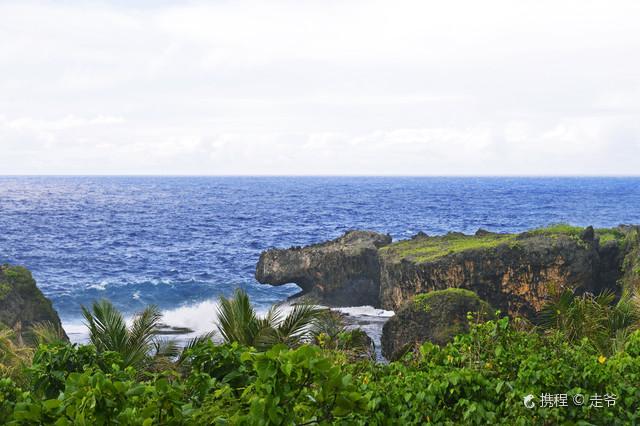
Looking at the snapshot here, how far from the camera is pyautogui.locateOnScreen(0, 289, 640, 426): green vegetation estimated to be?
441 centimetres

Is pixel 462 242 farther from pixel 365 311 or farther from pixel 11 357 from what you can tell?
pixel 11 357

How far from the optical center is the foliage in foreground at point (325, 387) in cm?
439

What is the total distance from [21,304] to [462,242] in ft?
56.5

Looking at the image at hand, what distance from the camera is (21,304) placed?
2359 centimetres

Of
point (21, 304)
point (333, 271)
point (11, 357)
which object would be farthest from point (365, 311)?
point (11, 357)

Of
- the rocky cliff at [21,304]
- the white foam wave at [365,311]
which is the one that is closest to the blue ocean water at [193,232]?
the white foam wave at [365,311]

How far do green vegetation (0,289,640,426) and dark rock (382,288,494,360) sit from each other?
708 centimetres

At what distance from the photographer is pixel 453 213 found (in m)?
101

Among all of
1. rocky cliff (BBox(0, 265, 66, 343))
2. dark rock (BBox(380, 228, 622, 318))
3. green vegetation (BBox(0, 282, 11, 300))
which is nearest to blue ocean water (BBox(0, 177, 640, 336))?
rocky cliff (BBox(0, 265, 66, 343))

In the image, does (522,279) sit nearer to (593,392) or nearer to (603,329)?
(603,329)

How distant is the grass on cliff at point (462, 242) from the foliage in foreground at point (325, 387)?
1484 cm

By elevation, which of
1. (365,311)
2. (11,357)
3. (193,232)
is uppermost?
(11,357)

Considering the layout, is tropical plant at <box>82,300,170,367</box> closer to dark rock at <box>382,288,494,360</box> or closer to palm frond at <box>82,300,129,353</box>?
palm frond at <box>82,300,129,353</box>

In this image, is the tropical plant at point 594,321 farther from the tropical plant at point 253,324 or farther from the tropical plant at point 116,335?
the tropical plant at point 116,335
